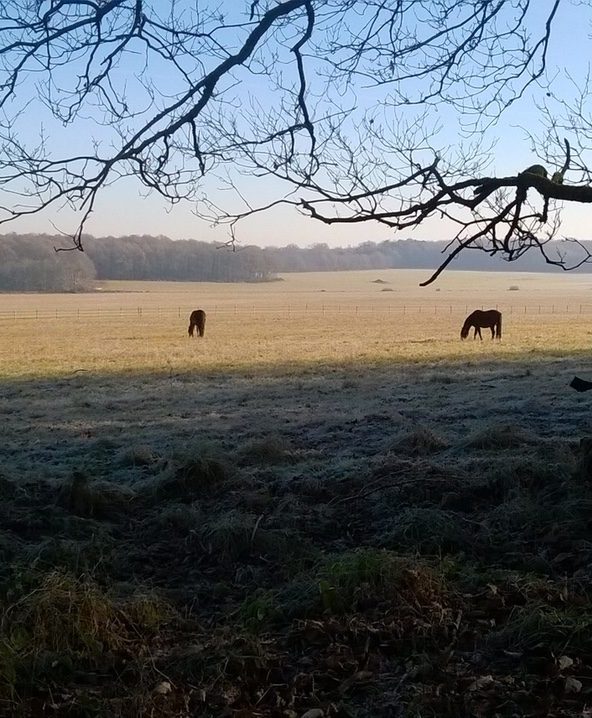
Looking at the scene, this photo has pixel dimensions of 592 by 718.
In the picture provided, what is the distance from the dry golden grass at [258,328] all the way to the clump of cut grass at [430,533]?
15.5 meters

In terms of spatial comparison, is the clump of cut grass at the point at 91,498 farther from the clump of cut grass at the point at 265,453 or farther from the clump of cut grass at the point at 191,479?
the clump of cut grass at the point at 265,453

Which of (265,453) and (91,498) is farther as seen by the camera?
(265,453)

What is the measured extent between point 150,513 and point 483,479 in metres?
2.95

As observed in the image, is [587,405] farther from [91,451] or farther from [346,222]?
[91,451]

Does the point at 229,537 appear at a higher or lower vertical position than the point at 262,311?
higher

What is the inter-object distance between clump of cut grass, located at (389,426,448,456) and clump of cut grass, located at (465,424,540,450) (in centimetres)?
34

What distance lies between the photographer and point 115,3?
221 inches

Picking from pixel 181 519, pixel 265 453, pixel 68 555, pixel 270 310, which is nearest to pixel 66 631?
pixel 68 555

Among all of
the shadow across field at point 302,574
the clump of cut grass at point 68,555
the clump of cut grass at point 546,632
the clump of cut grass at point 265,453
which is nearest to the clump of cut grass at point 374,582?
the shadow across field at point 302,574

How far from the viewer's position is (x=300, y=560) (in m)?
4.84

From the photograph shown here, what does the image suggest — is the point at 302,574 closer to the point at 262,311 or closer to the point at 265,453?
the point at 265,453

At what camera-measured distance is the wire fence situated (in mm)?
54469

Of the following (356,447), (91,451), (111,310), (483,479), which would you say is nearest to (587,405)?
(356,447)

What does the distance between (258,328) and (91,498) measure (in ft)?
111
